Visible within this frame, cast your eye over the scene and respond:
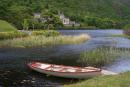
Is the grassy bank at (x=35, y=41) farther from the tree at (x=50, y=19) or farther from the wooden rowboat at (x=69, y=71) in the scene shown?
the tree at (x=50, y=19)

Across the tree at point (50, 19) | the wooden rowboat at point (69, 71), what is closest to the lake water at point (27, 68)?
the wooden rowboat at point (69, 71)

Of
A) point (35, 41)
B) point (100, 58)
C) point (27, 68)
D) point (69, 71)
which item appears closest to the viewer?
point (69, 71)

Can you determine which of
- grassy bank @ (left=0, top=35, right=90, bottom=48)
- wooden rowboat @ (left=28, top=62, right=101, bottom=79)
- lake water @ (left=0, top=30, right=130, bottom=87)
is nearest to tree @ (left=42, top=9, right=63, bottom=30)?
grassy bank @ (left=0, top=35, right=90, bottom=48)

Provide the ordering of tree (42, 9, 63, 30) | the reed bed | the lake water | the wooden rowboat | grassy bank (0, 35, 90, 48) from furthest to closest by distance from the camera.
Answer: tree (42, 9, 63, 30), grassy bank (0, 35, 90, 48), the reed bed, the wooden rowboat, the lake water

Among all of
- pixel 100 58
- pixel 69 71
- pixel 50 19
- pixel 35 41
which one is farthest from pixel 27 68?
pixel 50 19

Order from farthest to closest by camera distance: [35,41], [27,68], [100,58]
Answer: [35,41] → [100,58] → [27,68]

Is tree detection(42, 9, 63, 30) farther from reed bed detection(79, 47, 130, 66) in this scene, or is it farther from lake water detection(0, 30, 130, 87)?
reed bed detection(79, 47, 130, 66)

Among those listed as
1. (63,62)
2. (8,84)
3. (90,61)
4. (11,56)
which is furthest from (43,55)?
(8,84)

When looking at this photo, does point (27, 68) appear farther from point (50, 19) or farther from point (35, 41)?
point (50, 19)

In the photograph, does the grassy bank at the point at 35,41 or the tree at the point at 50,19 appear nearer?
the grassy bank at the point at 35,41

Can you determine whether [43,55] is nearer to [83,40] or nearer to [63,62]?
[63,62]

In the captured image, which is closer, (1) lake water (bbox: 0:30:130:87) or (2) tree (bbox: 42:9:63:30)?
(1) lake water (bbox: 0:30:130:87)

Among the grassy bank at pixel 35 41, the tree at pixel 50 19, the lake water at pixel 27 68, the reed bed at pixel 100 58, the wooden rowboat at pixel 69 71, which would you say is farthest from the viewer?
the tree at pixel 50 19

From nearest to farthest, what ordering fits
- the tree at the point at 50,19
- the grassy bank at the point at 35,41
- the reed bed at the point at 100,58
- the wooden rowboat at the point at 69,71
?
the wooden rowboat at the point at 69,71 < the reed bed at the point at 100,58 < the grassy bank at the point at 35,41 < the tree at the point at 50,19
